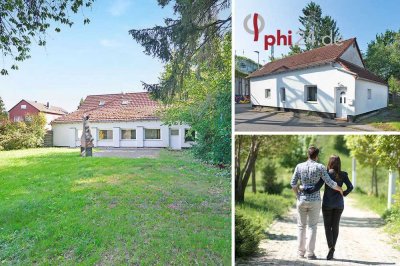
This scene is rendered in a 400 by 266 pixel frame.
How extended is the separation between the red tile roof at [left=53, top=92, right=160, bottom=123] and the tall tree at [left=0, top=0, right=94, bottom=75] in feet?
1.89

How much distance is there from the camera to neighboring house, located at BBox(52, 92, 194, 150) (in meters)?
3.11

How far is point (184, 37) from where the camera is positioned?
9.87ft

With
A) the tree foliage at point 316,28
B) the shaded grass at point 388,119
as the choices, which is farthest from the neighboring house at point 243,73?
the shaded grass at point 388,119

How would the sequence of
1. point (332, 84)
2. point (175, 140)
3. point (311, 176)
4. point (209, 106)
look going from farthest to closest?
point (175, 140) < point (209, 106) < point (311, 176) < point (332, 84)

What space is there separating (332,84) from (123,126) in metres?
1.63

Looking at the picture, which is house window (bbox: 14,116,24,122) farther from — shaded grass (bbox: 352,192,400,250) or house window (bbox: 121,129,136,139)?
shaded grass (bbox: 352,192,400,250)

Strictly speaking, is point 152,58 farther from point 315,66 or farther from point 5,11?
point 315,66

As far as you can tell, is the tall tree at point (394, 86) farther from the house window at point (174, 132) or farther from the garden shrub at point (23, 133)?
the garden shrub at point (23, 133)

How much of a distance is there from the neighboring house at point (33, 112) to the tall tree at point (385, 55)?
220cm

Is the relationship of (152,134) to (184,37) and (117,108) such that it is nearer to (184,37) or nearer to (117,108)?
(117,108)

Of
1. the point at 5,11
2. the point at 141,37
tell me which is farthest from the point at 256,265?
the point at 5,11

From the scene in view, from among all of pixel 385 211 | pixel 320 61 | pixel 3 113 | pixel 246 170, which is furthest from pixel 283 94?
pixel 3 113

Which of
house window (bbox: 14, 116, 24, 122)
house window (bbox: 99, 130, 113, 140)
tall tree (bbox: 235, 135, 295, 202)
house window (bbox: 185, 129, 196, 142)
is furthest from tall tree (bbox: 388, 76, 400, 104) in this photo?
house window (bbox: 14, 116, 24, 122)

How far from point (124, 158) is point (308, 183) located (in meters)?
1.37
